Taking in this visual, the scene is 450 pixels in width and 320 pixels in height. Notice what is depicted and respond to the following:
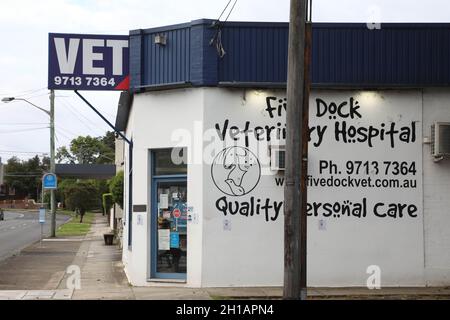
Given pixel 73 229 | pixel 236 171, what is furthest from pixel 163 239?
pixel 73 229

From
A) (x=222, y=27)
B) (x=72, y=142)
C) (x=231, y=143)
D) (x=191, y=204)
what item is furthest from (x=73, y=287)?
(x=72, y=142)

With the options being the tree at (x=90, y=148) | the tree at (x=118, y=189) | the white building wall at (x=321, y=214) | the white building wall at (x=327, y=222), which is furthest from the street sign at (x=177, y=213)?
the tree at (x=90, y=148)

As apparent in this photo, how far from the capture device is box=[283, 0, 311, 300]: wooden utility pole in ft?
34.5

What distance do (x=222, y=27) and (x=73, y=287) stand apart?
630 cm

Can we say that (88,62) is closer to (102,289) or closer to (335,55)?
(102,289)

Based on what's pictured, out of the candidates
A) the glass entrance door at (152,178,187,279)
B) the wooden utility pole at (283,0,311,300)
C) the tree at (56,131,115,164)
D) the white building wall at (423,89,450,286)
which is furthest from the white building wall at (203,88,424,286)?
the tree at (56,131,115,164)

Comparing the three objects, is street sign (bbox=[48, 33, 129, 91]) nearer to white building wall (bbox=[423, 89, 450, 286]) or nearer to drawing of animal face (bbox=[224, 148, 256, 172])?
drawing of animal face (bbox=[224, 148, 256, 172])

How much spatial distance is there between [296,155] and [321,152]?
4416 mm

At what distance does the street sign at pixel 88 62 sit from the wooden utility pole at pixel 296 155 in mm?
6043

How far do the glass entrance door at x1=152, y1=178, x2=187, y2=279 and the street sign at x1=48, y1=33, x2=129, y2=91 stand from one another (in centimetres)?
249

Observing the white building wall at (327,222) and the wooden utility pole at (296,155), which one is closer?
the wooden utility pole at (296,155)

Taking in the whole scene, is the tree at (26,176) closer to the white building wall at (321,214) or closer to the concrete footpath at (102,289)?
the concrete footpath at (102,289)

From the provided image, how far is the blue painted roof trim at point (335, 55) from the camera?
583 inches

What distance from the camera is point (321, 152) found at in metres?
14.9
